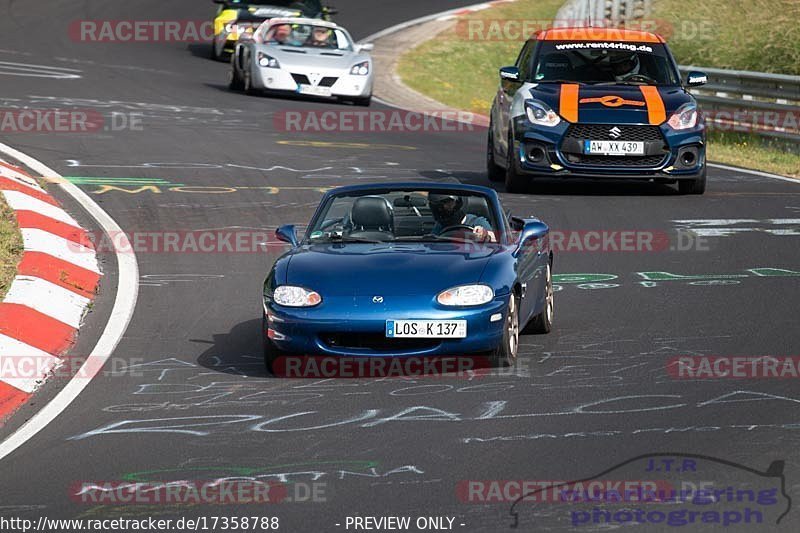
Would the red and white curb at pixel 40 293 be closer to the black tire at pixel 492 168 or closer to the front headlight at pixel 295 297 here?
the front headlight at pixel 295 297

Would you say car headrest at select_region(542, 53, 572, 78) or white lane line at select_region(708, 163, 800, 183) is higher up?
car headrest at select_region(542, 53, 572, 78)

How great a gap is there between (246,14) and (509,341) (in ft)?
74.8

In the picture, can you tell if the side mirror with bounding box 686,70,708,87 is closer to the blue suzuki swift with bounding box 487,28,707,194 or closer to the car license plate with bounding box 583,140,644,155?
the blue suzuki swift with bounding box 487,28,707,194

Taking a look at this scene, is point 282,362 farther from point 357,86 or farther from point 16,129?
point 357,86

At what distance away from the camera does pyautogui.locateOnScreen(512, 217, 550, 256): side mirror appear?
1041 cm

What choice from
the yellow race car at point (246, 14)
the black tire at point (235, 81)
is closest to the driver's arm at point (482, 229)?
the black tire at point (235, 81)

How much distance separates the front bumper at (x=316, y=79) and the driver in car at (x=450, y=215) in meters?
15.1

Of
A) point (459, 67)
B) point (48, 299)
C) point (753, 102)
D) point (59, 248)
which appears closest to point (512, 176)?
point (59, 248)

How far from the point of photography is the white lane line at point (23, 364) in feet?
30.0

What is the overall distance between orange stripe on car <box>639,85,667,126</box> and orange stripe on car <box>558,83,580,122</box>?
0.73 meters

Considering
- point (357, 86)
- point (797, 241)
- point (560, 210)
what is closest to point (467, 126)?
point (357, 86)

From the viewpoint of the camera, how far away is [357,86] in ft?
84.4

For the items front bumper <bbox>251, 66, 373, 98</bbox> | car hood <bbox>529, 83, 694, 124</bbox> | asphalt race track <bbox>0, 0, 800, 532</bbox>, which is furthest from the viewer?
front bumper <bbox>251, 66, 373, 98</bbox>

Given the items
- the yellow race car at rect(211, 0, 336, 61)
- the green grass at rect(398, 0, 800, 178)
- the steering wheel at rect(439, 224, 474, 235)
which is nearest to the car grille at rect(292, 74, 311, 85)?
the green grass at rect(398, 0, 800, 178)
